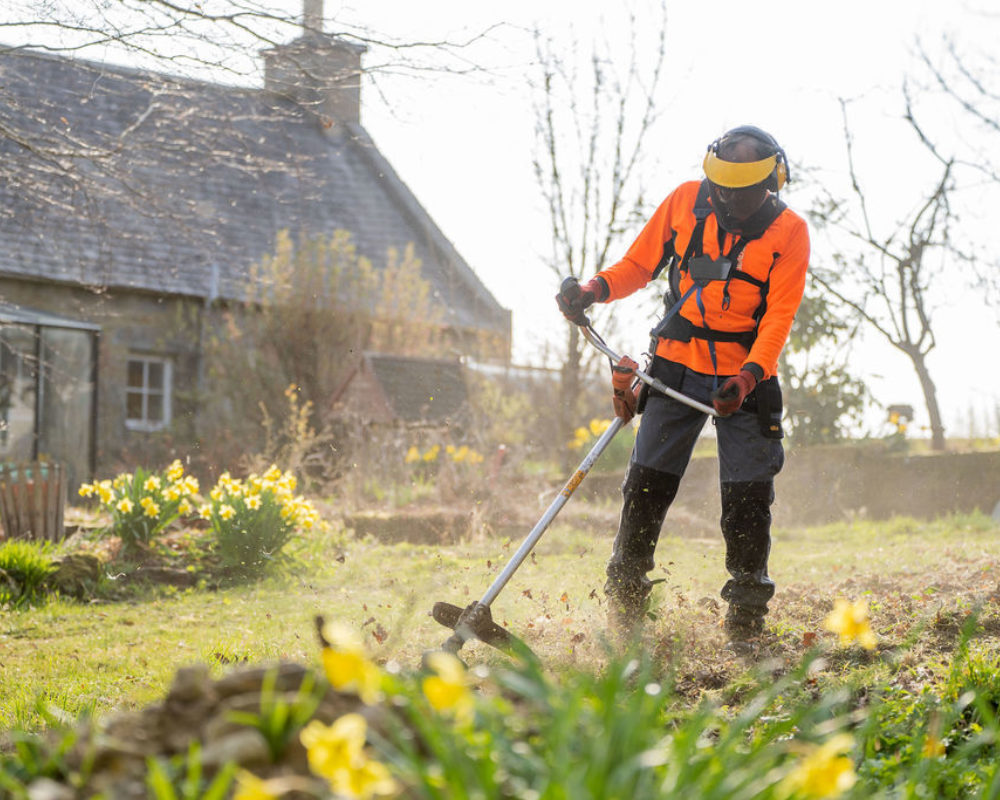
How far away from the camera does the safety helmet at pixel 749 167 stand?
4176mm

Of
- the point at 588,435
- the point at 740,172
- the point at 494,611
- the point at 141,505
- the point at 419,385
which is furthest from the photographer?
the point at 419,385

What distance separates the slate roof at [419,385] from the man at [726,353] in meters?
8.62

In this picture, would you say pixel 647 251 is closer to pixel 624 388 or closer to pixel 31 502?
pixel 624 388

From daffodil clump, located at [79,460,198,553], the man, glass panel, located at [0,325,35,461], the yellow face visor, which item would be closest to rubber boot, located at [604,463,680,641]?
the man

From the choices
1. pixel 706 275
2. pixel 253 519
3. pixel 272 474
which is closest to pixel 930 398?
pixel 272 474

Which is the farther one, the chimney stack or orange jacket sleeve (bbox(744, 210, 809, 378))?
the chimney stack

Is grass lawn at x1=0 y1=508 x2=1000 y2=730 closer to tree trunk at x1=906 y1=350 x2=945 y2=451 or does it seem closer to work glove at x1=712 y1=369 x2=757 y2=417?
work glove at x1=712 y1=369 x2=757 y2=417

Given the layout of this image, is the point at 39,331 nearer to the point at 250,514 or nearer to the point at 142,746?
the point at 250,514

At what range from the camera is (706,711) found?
186 centimetres

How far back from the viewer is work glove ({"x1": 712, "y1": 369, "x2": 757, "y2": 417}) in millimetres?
4008

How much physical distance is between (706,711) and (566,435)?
11087mm

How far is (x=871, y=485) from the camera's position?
36.4 feet

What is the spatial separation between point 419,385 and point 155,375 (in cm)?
452

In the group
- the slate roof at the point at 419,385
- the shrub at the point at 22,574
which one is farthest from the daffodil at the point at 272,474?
the slate roof at the point at 419,385
